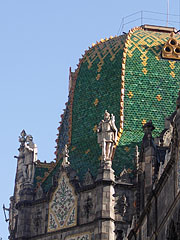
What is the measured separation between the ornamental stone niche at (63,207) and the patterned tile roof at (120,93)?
3.03ft

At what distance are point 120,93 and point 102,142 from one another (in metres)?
4.69

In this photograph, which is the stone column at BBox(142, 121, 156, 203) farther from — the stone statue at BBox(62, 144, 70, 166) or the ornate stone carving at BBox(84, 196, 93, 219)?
the stone statue at BBox(62, 144, 70, 166)

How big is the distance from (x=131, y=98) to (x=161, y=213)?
19.9 metres

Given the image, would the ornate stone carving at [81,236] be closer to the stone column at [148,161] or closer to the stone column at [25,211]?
the stone column at [25,211]

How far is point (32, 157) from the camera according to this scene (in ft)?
163

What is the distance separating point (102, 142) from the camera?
45469 mm

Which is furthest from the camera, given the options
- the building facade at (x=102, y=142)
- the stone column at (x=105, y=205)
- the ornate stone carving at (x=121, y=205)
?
the building facade at (x=102, y=142)

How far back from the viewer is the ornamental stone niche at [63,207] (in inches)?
1804

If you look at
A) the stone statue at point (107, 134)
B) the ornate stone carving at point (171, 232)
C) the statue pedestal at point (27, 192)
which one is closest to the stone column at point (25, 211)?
the statue pedestal at point (27, 192)

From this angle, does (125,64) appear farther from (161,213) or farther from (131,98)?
(161,213)

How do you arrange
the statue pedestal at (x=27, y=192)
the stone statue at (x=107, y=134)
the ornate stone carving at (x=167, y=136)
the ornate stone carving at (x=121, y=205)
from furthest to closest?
the statue pedestal at (x=27, y=192), the stone statue at (x=107, y=134), the ornate stone carving at (x=121, y=205), the ornate stone carving at (x=167, y=136)

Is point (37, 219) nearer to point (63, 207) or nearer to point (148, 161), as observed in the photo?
point (63, 207)

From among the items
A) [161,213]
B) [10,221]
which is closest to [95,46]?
[10,221]

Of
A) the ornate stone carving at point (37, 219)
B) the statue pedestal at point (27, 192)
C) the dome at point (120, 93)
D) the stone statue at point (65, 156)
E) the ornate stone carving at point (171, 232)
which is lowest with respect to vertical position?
the ornate stone carving at point (171, 232)
